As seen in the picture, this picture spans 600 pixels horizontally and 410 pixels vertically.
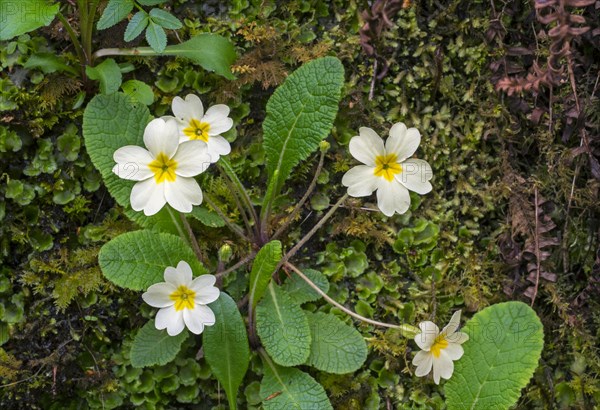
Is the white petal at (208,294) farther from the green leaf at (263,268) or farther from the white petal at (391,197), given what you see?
the white petal at (391,197)

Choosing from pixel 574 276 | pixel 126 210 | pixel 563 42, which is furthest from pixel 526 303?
pixel 126 210

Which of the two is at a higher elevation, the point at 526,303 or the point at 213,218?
the point at 213,218

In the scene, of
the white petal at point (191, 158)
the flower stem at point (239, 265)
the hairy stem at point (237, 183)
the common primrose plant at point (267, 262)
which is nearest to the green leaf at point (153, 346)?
the common primrose plant at point (267, 262)

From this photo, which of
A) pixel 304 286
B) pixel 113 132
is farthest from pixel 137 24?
pixel 304 286

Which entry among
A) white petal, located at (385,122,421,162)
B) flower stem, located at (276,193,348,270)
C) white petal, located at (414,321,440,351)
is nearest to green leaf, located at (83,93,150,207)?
flower stem, located at (276,193,348,270)

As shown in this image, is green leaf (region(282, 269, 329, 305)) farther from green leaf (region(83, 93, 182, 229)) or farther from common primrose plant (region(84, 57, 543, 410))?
green leaf (region(83, 93, 182, 229))

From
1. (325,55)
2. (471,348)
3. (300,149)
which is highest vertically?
(325,55)

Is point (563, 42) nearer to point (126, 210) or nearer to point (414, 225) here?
point (414, 225)
